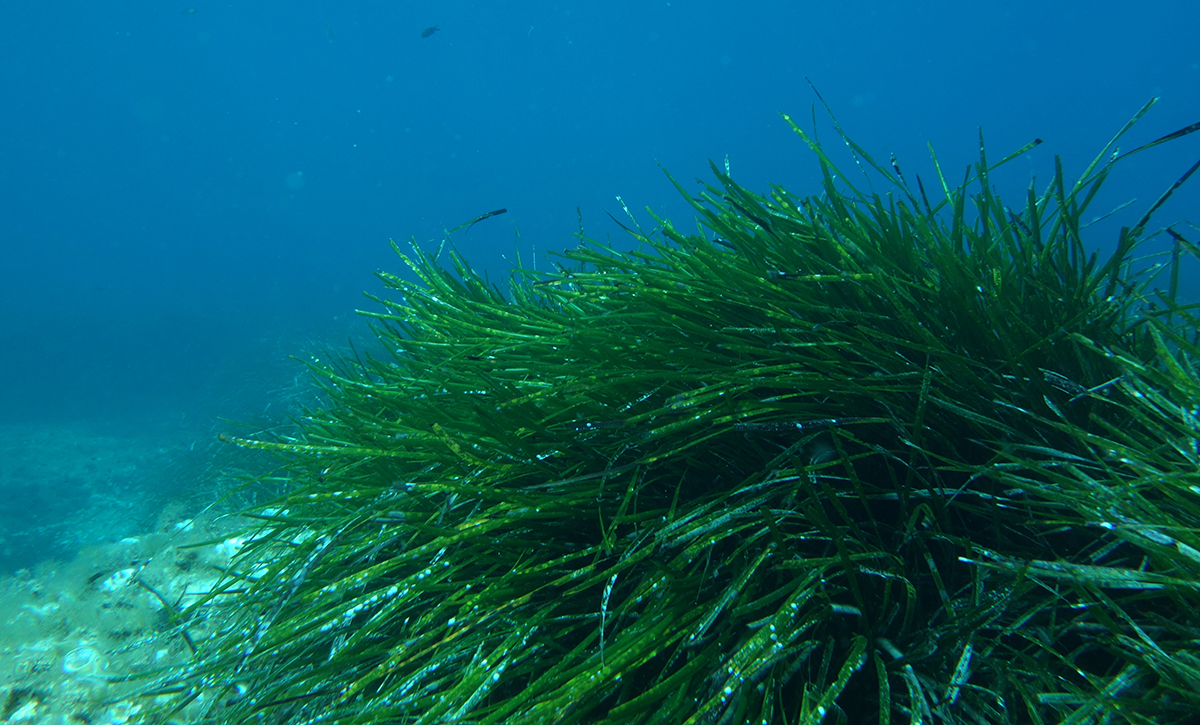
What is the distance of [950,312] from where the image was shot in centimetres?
135

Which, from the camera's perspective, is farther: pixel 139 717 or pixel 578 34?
pixel 578 34

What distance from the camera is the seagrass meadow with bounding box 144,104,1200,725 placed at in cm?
91

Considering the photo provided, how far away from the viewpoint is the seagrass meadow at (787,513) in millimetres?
906

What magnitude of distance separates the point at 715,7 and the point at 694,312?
482 ft

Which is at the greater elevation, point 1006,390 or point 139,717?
point 139,717

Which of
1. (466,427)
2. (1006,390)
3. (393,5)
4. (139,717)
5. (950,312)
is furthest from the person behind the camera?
(393,5)

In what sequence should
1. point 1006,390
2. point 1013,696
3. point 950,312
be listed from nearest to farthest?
point 1013,696
point 1006,390
point 950,312

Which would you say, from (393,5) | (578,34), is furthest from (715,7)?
(393,5)

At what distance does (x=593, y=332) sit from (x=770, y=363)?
1.51ft

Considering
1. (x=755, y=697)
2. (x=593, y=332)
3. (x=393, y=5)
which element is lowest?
(x=755, y=697)

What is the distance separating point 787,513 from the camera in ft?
3.61

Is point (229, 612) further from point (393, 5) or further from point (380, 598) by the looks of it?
point (393, 5)

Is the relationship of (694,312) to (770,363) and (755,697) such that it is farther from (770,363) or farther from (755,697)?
(755,697)

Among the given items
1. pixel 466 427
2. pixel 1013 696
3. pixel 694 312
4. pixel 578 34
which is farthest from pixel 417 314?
pixel 578 34
